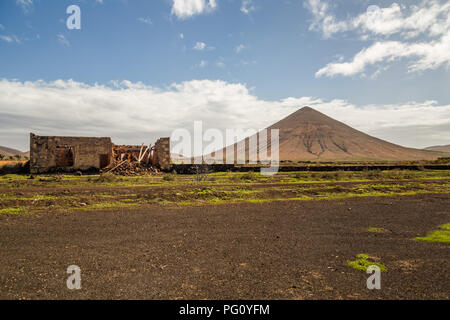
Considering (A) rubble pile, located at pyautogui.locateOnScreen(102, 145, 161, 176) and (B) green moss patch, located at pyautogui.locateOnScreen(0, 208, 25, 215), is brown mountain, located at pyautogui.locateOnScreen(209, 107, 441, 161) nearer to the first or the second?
(A) rubble pile, located at pyautogui.locateOnScreen(102, 145, 161, 176)

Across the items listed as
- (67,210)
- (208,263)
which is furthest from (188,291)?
(67,210)

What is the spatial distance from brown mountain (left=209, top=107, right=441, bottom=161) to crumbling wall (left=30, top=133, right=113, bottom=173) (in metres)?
85.3

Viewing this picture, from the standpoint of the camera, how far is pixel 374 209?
36.6 feet

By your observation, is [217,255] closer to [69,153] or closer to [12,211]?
[12,211]

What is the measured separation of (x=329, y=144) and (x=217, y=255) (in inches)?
5295

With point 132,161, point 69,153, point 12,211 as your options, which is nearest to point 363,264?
point 12,211

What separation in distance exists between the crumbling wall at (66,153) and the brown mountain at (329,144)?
85284 millimetres

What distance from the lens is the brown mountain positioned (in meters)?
114

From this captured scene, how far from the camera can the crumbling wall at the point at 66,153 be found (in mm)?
26078

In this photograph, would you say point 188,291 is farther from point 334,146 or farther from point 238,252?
point 334,146

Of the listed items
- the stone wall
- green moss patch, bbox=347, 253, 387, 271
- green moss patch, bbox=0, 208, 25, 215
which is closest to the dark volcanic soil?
green moss patch, bbox=347, 253, 387, 271

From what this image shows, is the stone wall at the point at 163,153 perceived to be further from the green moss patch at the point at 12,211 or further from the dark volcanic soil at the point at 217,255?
the dark volcanic soil at the point at 217,255

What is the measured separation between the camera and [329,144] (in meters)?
129
